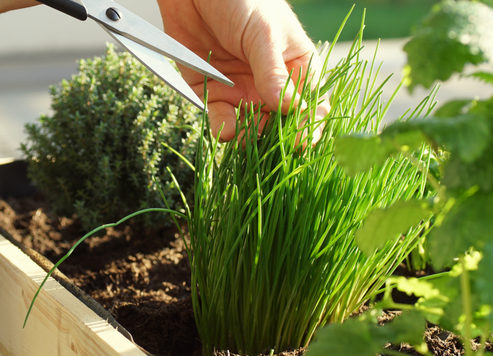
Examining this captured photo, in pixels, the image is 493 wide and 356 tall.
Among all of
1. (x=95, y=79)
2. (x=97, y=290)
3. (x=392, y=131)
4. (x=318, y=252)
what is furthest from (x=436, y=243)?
(x=95, y=79)

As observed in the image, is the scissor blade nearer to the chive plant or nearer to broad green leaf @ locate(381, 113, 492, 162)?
the chive plant

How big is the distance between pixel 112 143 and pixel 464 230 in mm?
1027

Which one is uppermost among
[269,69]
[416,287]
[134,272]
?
[269,69]

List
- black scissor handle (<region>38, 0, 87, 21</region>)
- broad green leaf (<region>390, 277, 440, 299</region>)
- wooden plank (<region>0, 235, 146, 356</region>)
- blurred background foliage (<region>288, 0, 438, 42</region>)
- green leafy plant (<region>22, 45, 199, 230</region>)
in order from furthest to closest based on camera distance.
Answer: blurred background foliage (<region>288, 0, 438, 42</region>)
green leafy plant (<region>22, 45, 199, 230</region>)
black scissor handle (<region>38, 0, 87, 21</region>)
wooden plank (<region>0, 235, 146, 356</region>)
broad green leaf (<region>390, 277, 440, 299</region>)

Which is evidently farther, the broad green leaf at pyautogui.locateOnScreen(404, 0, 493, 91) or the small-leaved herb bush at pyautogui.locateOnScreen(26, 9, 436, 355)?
the small-leaved herb bush at pyautogui.locateOnScreen(26, 9, 436, 355)

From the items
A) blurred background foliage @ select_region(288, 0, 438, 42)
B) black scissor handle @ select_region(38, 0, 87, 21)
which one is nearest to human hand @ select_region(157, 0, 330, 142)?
black scissor handle @ select_region(38, 0, 87, 21)

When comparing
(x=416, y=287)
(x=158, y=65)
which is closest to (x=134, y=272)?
(x=158, y=65)

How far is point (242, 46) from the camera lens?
92 centimetres

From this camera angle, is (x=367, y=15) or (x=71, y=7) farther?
(x=367, y=15)

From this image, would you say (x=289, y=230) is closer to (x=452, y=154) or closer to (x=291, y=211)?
(x=291, y=211)

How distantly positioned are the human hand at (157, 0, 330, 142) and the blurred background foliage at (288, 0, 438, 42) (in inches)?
345

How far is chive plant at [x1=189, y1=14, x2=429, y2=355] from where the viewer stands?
609 mm

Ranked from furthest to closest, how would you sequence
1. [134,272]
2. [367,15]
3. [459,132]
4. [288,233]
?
[367,15] < [134,272] < [288,233] < [459,132]

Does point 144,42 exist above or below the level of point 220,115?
above
